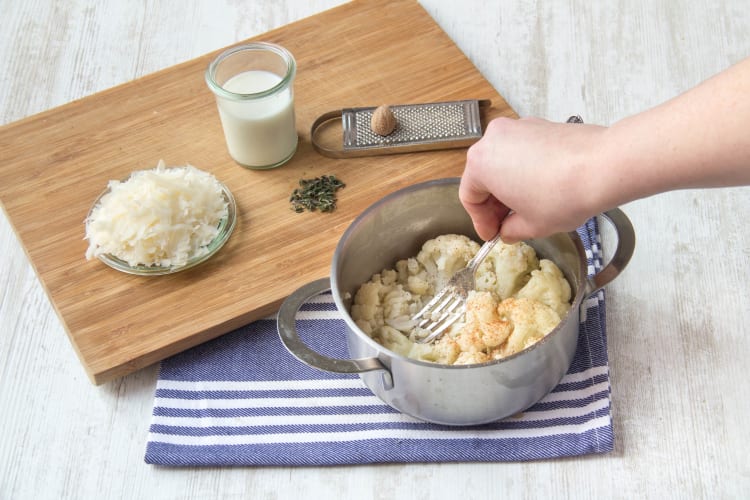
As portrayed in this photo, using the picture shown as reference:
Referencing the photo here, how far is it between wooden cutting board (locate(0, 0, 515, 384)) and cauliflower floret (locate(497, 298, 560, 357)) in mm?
500

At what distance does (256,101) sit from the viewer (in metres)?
2.17

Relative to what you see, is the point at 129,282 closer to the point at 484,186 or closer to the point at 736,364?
the point at 484,186

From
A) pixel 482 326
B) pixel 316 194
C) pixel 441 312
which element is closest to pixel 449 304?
pixel 441 312

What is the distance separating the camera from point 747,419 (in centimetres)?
185

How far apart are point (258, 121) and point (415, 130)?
40 centimetres

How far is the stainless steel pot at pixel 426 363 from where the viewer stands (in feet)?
5.49

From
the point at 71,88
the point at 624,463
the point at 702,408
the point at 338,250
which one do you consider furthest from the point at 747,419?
the point at 71,88

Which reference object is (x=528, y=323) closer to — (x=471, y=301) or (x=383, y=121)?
(x=471, y=301)

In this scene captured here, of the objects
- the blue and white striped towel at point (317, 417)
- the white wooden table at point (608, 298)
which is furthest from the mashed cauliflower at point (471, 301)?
the white wooden table at point (608, 298)

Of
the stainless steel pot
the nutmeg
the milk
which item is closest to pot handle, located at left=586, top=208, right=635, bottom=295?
the stainless steel pot

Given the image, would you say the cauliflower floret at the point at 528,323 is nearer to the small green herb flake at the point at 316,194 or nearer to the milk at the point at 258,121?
the small green herb flake at the point at 316,194

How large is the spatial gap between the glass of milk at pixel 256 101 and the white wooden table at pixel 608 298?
492mm

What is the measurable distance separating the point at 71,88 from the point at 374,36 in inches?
35.5

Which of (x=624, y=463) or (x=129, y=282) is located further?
(x=129, y=282)
